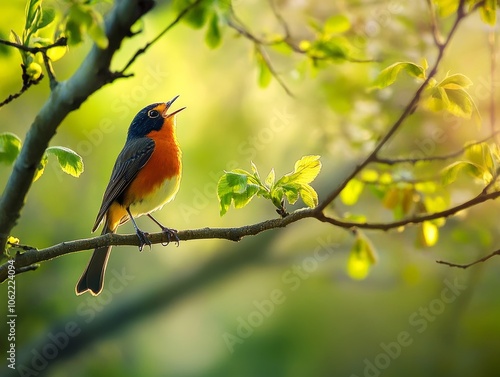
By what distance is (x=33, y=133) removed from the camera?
2404 mm

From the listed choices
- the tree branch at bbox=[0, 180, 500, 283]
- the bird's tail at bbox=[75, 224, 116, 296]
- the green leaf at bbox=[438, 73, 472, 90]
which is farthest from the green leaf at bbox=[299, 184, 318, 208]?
the bird's tail at bbox=[75, 224, 116, 296]

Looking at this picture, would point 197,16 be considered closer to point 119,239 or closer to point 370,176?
point 119,239

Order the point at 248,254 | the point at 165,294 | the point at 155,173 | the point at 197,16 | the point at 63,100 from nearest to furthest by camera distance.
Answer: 1. the point at 63,100
2. the point at 197,16
3. the point at 155,173
4. the point at 165,294
5. the point at 248,254

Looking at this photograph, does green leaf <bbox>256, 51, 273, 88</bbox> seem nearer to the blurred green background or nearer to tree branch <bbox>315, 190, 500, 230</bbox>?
tree branch <bbox>315, 190, 500, 230</bbox>

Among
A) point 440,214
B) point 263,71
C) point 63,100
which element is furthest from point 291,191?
point 263,71

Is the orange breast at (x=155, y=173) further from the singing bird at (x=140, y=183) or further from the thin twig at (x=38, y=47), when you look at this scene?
the thin twig at (x=38, y=47)

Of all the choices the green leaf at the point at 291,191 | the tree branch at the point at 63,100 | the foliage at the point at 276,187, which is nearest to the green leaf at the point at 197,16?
the foliage at the point at 276,187

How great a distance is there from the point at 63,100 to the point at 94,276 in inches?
85.1

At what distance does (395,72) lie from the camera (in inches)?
109

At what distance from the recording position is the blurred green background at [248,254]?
6.95 metres

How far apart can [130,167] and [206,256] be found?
5.13 meters

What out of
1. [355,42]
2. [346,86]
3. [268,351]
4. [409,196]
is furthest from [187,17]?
[268,351]

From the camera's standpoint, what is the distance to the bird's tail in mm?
4125

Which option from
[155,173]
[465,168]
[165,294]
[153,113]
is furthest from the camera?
[165,294]
